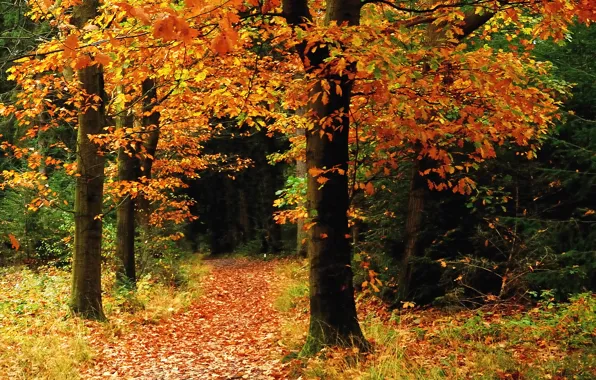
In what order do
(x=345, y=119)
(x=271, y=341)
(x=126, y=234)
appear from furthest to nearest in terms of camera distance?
(x=126, y=234), (x=271, y=341), (x=345, y=119)

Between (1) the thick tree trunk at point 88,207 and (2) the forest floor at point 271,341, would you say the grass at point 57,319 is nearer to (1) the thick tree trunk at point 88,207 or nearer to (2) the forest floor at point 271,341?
(2) the forest floor at point 271,341

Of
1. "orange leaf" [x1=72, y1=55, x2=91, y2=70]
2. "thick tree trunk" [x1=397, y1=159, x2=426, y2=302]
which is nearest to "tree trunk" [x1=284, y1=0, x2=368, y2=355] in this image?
"orange leaf" [x1=72, y1=55, x2=91, y2=70]

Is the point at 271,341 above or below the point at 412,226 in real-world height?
below

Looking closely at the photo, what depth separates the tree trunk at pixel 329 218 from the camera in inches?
258

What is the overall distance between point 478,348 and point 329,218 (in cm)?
233

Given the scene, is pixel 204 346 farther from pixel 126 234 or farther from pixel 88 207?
pixel 126 234

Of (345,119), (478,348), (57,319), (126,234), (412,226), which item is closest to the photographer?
(478,348)

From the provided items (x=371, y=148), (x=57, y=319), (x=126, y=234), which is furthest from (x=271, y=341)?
(x=126, y=234)

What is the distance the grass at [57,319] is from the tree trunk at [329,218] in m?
3.41

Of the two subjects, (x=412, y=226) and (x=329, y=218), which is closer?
(x=329, y=218)

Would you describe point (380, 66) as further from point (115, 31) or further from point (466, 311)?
point (466, 311)

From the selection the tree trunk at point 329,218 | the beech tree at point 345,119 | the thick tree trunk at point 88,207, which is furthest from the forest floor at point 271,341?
the beech tree at point 345,119

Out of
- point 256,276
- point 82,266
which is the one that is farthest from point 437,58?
point 256,276

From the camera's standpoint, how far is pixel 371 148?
9.21 metres
